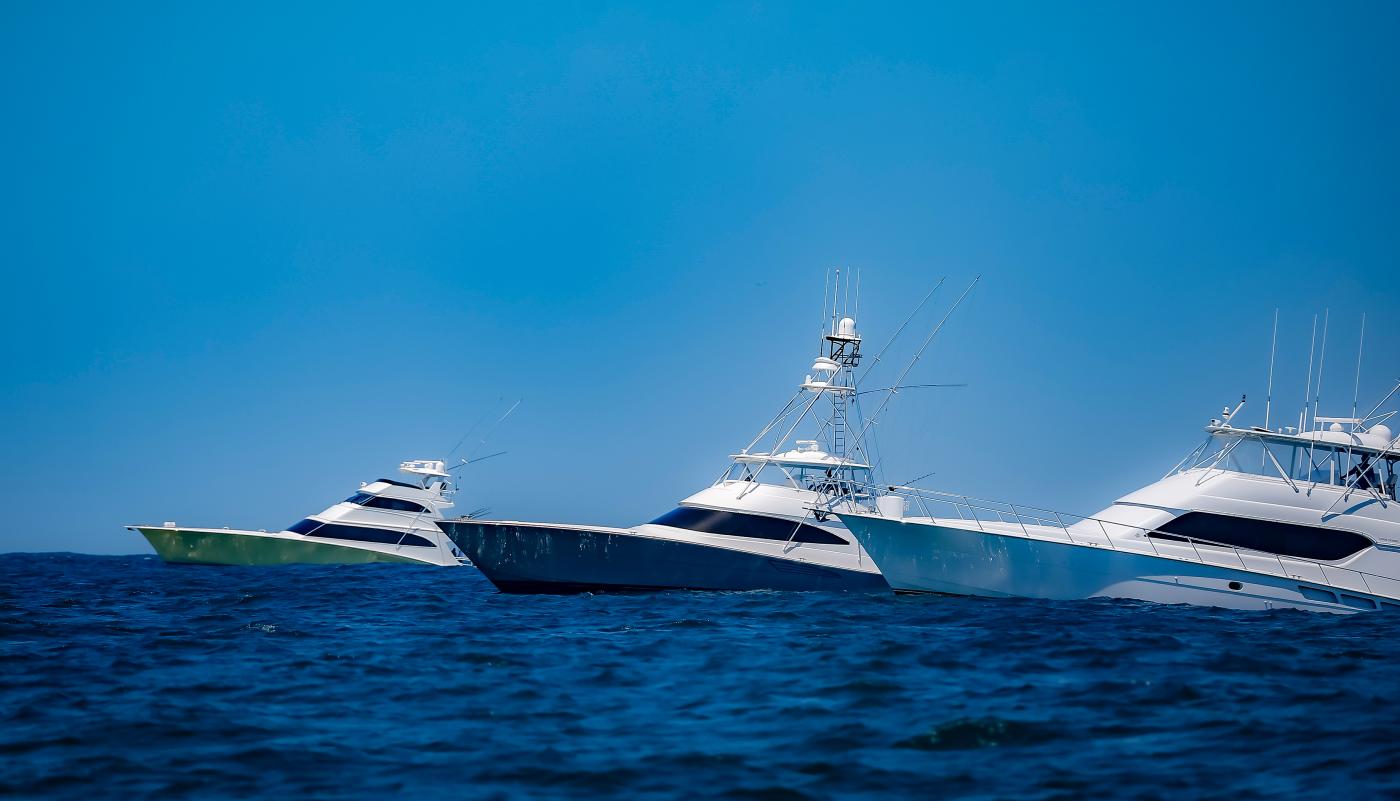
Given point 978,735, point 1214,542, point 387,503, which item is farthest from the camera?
point 387,503

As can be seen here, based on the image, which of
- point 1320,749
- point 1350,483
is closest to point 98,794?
point 1320,749

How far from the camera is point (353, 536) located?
121ft

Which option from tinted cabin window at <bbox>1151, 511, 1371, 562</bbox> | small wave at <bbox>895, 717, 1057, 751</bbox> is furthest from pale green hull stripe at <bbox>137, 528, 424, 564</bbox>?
small wave at <bbox>895, 717, 1057, 751</bbox>

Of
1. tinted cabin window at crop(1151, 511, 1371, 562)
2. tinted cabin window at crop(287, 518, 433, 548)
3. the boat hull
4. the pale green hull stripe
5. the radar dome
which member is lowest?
the pale green hull stripe

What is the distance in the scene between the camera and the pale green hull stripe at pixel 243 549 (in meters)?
36.1

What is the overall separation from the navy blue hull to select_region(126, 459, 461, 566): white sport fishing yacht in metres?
14.9

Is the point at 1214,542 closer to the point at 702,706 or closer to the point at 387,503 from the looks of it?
the point at 702,706

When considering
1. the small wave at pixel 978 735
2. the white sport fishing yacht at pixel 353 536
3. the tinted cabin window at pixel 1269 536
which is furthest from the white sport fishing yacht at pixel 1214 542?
the white sport fishing yacht at pixel 353 536

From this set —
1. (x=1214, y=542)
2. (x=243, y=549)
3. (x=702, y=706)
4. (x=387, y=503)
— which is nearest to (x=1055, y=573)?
(x=1214, y=542)

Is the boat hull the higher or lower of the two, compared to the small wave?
higher

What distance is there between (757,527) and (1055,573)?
6117 millimetres

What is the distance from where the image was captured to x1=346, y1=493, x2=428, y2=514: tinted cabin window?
124 feet

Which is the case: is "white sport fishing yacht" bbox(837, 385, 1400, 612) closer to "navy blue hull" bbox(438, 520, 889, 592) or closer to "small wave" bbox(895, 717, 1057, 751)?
"navy blue hull" bbox(438, 520, 889, 592)

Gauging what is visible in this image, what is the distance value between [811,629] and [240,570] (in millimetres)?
25070
